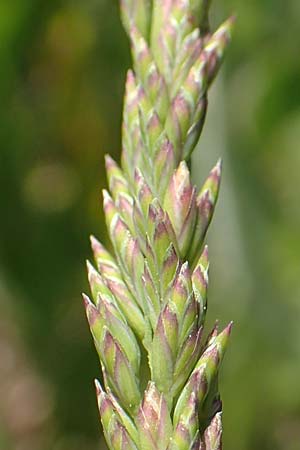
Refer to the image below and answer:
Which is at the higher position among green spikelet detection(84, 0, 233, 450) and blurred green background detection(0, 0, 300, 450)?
blurred green background detection(0, 0, 300, 450)

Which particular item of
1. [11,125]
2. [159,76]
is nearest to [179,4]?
[159,76]

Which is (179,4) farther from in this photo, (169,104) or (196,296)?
(196,296)

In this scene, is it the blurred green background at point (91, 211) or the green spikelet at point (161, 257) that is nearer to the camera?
the green spikelet at point (161, 257)

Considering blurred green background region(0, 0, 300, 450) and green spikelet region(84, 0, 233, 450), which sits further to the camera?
blurred green background region(0, 0, 300, 450)

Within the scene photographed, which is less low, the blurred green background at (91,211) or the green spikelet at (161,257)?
the blurred green background at (91,211)
